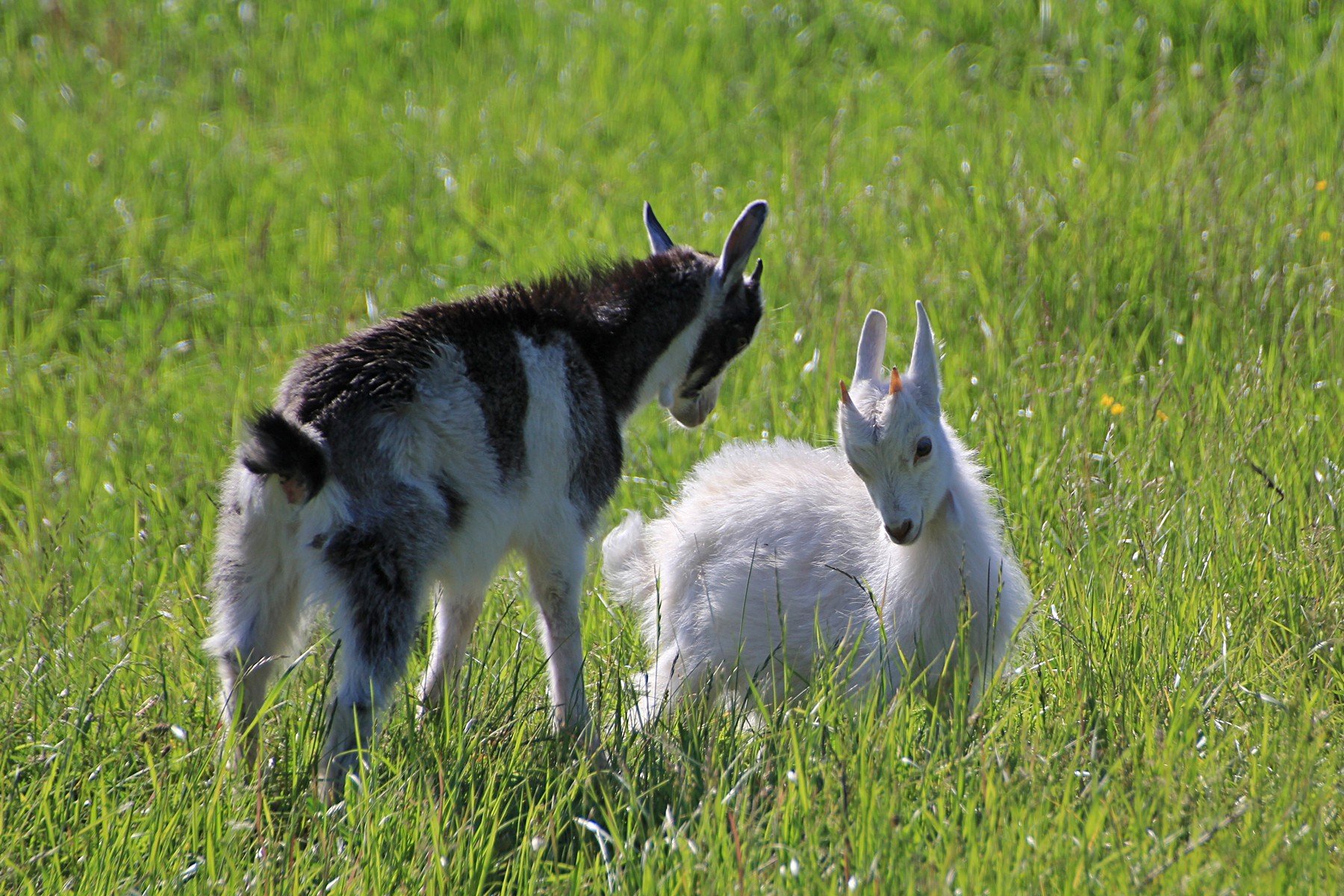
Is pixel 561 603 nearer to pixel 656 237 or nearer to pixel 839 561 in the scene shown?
pixel 839 561

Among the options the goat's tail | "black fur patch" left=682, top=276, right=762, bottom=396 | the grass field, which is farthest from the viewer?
the goat's tail

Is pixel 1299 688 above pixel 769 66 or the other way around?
the other way around

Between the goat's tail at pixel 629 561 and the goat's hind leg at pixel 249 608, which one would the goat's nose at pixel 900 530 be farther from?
the goat's hind leg at pixel 249 608

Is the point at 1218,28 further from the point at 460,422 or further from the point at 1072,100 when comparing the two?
the point at 460,422

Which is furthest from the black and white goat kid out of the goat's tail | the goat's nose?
the goat's nose

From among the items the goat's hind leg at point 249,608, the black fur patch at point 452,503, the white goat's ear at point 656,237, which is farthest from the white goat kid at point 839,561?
the goat's hind leg at point 249,608

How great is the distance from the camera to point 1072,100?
29.6 feet

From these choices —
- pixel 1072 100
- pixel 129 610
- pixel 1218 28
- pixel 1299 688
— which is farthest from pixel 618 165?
pixel 1299 688

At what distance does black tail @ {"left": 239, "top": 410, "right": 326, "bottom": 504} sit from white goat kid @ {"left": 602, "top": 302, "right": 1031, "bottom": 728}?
1.18 m

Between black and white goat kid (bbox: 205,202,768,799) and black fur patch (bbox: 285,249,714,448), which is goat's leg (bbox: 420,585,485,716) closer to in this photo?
black and white goat kid (bbox: 205,202,768,799)

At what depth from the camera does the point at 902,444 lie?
4.10 metres

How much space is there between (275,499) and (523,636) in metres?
1.28

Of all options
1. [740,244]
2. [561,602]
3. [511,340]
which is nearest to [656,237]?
[740,244]

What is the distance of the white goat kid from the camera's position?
4160 mm
